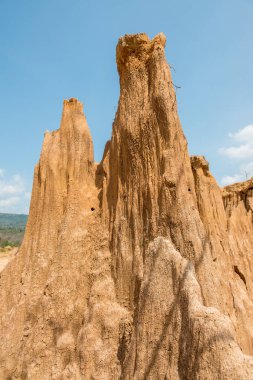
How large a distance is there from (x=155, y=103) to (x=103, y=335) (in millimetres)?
6476

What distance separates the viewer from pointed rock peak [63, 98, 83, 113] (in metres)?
12.5

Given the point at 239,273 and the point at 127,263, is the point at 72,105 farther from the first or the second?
the point at 239,273

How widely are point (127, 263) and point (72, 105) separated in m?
6.66

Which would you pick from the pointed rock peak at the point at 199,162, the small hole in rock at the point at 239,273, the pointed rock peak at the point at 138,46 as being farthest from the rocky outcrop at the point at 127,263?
the small hole in rock at the point at 239,273

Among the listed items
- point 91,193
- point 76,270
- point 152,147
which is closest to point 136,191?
point 152,147

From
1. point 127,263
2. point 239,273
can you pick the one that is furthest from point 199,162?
point 127,263

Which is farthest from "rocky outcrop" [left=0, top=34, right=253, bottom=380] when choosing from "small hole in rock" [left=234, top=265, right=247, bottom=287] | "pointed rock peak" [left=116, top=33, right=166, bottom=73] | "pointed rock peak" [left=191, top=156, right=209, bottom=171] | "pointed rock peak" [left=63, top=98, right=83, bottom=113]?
"small hole in rock" [left=234, top=265, right=247, bottom=287]

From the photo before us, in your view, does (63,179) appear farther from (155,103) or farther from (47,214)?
(155,103)

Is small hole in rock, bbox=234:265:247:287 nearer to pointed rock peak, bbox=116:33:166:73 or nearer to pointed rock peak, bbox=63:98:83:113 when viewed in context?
pointed rock peak, bbox=63:98:83:113

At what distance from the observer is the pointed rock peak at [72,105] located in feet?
40.9

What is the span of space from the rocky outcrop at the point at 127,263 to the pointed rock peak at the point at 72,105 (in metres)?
0.30

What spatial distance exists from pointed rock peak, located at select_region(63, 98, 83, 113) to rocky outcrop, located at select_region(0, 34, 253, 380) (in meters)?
0.30

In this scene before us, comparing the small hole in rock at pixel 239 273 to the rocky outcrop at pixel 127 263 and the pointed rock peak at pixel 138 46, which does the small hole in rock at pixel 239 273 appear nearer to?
the rocky outcrop at pixel 127 263

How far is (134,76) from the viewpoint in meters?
10.2
